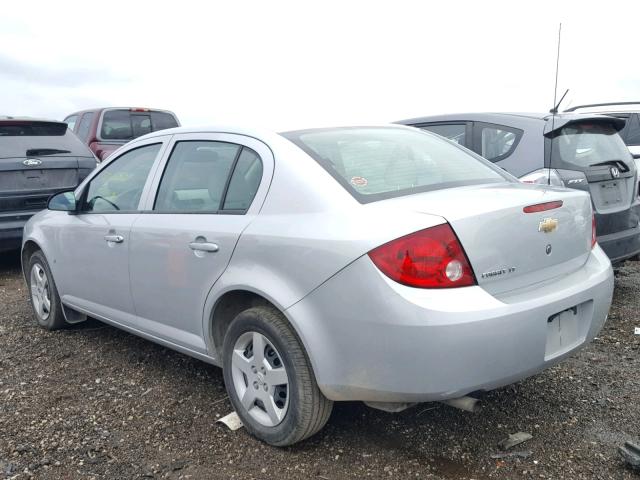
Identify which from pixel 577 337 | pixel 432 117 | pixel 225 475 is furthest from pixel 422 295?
pixel 432 117

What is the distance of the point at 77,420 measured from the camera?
10.9ft

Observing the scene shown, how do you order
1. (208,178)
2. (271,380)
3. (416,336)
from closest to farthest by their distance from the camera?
(416,336)
(271,380)
(208,178)

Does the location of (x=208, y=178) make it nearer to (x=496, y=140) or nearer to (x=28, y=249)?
(x=28, y=249)

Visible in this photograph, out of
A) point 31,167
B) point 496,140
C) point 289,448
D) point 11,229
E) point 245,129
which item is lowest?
point 289,448

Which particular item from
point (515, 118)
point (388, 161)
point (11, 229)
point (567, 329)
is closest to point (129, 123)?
point (11, 229)

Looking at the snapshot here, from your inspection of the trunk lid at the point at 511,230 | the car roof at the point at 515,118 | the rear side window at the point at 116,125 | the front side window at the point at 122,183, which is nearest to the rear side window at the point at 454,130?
the car roof at the point at 515,118

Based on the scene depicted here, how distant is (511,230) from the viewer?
103 inches

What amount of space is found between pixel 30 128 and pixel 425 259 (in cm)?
599

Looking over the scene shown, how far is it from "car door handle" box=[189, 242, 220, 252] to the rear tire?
6.68ft

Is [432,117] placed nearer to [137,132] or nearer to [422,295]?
[422,295]

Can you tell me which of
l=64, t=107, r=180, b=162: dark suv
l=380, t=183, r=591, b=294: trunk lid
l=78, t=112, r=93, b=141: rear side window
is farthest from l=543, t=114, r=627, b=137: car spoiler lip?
l=78, t=112, r=93, b=141: rear side window

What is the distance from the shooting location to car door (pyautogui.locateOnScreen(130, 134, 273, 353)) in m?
3.05

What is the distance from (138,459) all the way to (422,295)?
159 cm

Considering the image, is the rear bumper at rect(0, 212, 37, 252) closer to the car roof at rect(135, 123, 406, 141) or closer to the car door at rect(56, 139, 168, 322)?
the car door at rect(56, 139, 168, 322)
